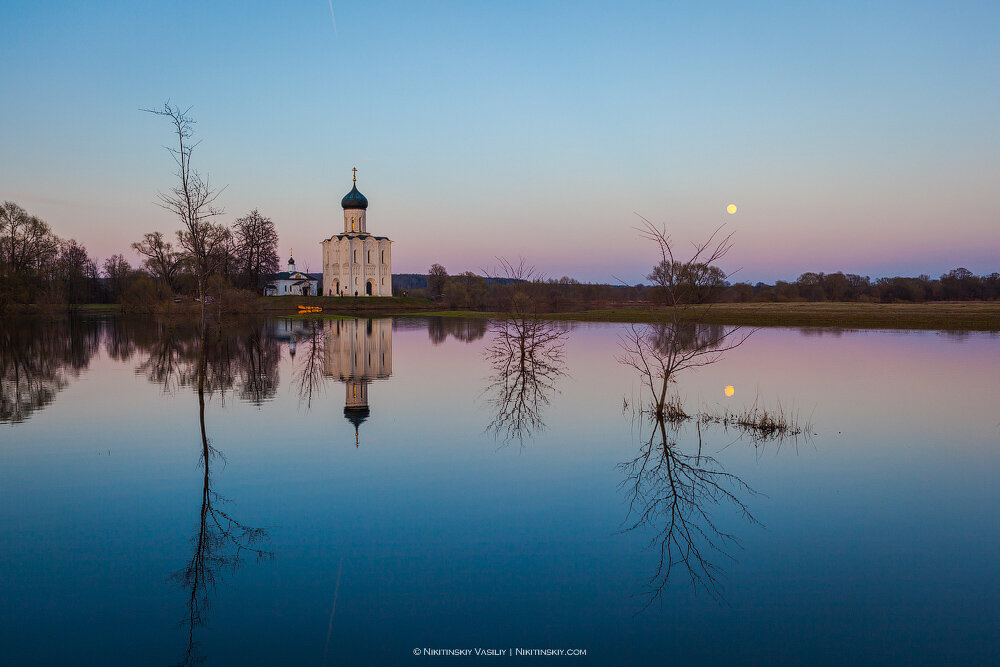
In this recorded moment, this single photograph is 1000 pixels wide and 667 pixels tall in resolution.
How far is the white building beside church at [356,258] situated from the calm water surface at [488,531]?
2916 inches

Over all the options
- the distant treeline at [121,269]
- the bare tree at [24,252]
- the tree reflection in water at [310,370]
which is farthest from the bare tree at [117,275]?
the tree reflection in water at [310,370]

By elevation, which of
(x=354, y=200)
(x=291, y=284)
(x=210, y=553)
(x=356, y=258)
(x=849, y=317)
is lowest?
(x=210, y=553)

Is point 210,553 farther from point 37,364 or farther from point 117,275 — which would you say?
point 117,275

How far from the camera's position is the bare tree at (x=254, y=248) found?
7744 cm

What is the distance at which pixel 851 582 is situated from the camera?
6.34 m

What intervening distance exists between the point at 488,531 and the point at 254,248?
7927cm

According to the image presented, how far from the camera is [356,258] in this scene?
89.4m

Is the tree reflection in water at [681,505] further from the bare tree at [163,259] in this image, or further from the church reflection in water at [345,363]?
the bare tree at [163,259]

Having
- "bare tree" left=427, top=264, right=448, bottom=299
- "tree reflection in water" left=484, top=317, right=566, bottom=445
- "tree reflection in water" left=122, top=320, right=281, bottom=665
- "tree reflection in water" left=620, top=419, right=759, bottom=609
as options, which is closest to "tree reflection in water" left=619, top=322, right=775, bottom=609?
"tree reflection in water" left=620, top=419, right=759, bottom=609

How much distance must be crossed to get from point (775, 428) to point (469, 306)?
81.2 m

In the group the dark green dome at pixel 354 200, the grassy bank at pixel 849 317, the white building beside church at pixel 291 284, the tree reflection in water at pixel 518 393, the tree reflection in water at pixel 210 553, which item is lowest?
the tree reflection in water at pixel 210 553

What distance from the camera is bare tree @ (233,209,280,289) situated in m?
77.4

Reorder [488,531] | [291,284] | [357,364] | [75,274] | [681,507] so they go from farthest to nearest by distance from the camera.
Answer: [291,284] < [75,274] < [357,364] < [681,507] < [488,531]

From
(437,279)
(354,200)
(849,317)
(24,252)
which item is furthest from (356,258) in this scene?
(849,317)
